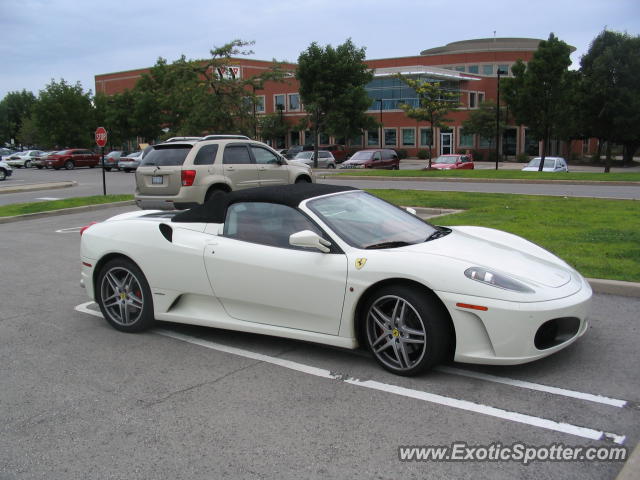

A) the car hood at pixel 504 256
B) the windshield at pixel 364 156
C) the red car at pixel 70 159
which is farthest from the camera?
the red car at pixel 70 159

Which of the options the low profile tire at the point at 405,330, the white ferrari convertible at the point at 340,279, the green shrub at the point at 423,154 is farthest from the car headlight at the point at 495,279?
the green shrub at the point at 423,154

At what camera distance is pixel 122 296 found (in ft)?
18.9

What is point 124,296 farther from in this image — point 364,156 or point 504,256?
point 364,156

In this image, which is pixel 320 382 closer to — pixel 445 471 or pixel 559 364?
pixel 445 471

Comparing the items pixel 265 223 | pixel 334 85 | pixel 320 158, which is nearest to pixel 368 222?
pixel 265 223

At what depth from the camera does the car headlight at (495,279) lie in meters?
4.20

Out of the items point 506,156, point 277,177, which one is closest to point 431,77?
point 506,156

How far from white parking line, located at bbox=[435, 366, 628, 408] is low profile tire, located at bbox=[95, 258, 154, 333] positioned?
276 cm

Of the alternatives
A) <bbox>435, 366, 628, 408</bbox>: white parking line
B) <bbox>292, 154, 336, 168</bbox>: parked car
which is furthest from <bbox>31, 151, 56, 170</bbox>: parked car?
<bbox>435, 366, 628, 408</bbox>: white parking line

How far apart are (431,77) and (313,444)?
62674 millimetres

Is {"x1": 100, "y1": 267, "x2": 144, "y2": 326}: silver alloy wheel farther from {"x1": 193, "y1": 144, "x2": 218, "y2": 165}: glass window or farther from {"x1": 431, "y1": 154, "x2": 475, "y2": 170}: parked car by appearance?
{"x1": 431, "y1": 154, "x2": 475, "y2": 170}: parked car

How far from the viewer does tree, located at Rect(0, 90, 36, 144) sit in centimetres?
10342

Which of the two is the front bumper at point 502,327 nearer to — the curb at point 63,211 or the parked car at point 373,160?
the curb at point 63,211

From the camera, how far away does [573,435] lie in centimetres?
347
